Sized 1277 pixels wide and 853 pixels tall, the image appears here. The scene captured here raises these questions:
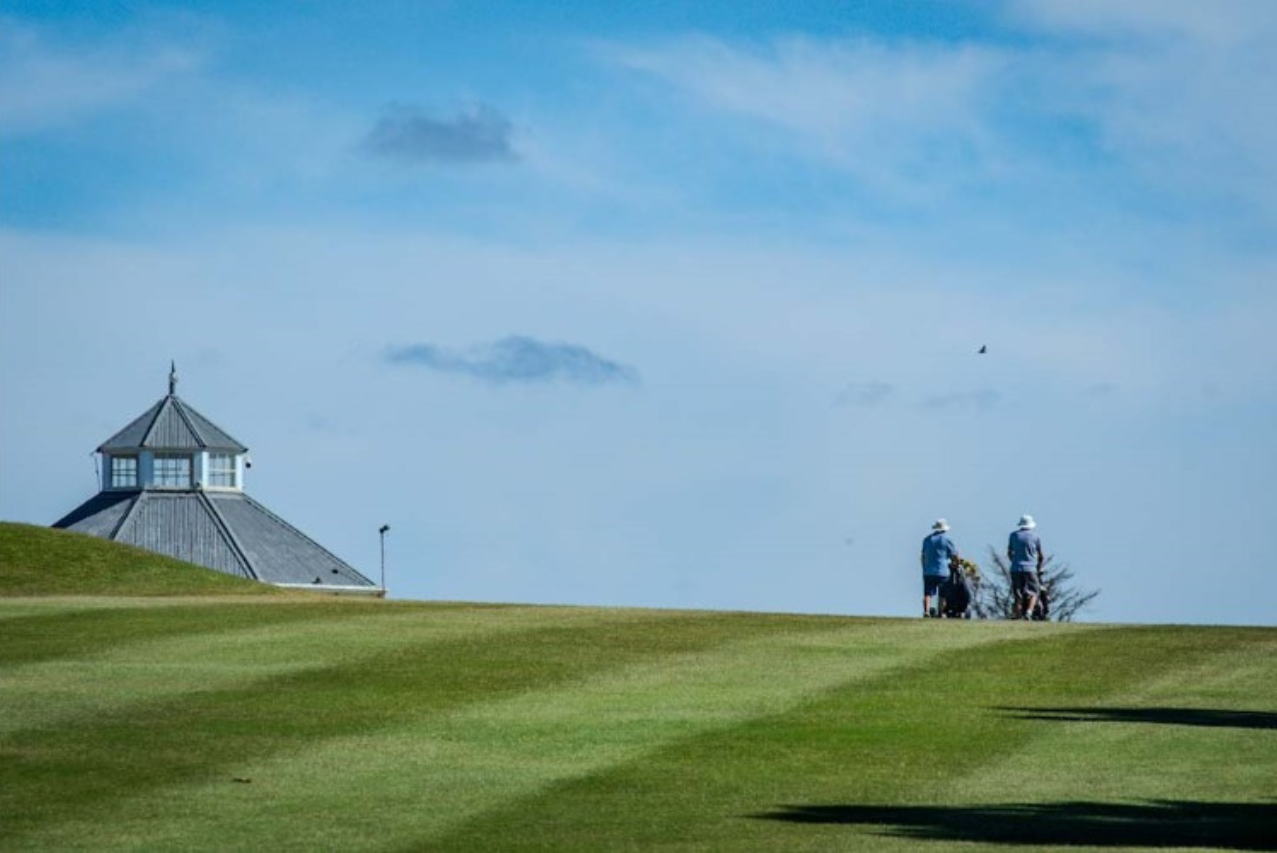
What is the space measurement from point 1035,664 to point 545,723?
808cm

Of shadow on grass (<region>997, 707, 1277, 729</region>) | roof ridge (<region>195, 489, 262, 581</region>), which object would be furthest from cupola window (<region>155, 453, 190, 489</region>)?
shadow on grass (<region>997, 707, 1277, 729</region>)

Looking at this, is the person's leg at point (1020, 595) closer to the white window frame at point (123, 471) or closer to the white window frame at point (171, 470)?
the white window frame at point (171, 470)

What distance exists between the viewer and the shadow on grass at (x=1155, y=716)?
22703mm

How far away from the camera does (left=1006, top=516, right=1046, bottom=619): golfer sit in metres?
39.0

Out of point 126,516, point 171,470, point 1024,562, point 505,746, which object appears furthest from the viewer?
A: point 171,470

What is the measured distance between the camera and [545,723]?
22.0m

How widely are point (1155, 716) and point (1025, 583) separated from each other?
52.4ft

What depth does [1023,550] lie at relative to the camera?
39000mm

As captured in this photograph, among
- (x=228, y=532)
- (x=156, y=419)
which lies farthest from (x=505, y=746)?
(x=156, y=419)

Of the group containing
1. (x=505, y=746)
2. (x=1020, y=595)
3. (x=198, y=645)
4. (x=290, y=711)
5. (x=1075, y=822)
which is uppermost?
(x=1020, y=595)

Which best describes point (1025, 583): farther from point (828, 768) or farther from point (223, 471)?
point (223, 471)

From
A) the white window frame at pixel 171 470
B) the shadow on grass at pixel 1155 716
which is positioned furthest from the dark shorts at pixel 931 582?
the white window frame at pixel 171 470

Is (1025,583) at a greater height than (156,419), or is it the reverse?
(156,419)

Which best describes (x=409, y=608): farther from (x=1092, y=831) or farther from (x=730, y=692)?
(x=1092, y=831)
